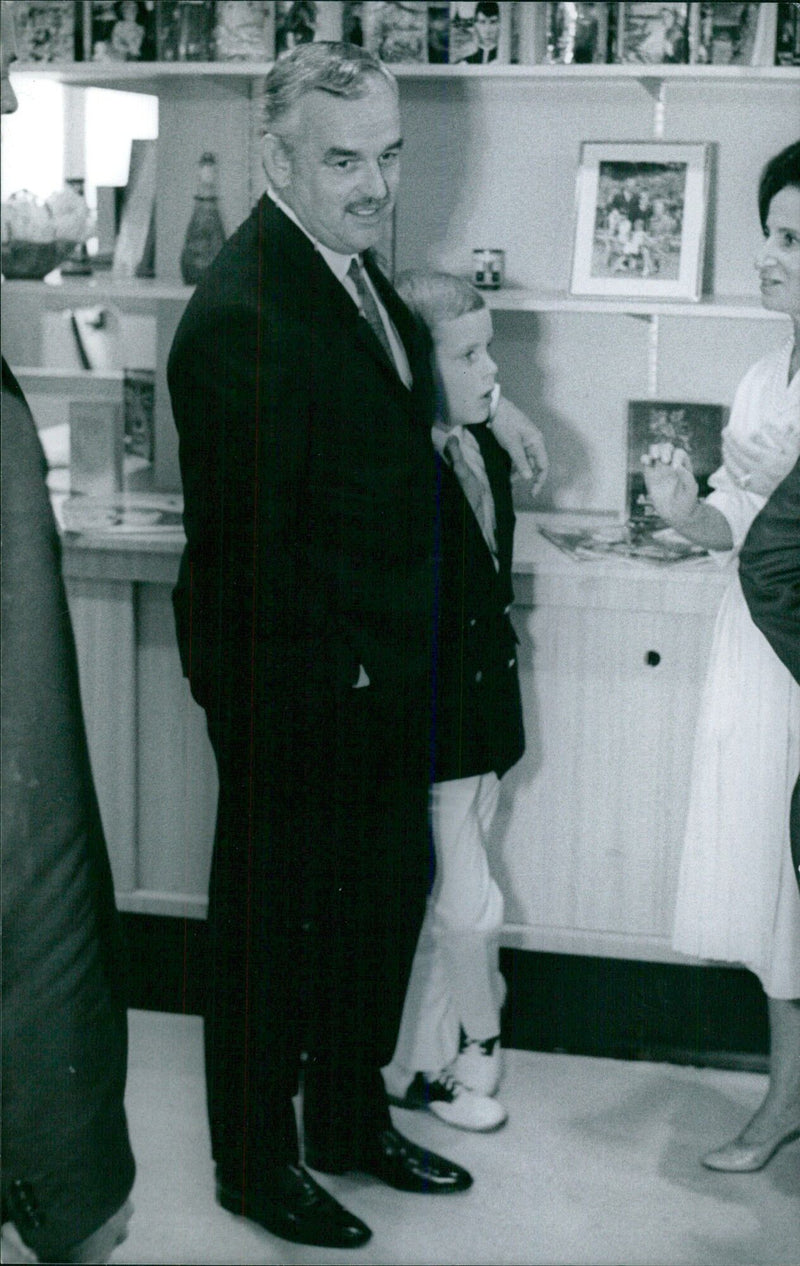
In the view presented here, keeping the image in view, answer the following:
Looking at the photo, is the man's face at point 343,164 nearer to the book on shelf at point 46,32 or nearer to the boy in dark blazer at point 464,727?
the boy in dark blazer at point 464,727

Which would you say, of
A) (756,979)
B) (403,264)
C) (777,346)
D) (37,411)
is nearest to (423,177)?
(403,264)

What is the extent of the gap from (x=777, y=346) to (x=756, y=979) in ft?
2.96

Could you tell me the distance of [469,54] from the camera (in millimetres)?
2316

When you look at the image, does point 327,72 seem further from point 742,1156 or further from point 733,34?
point 742,1156

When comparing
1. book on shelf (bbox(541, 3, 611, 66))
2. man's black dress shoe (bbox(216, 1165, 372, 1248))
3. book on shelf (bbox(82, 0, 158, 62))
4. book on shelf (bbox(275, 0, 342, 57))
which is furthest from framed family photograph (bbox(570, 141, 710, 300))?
man's black dress shoe (bbox(216, 1165, 372, 1248))

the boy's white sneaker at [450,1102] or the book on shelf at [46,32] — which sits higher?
the book on shelf at [46,32]

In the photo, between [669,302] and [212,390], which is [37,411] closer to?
[212,390]

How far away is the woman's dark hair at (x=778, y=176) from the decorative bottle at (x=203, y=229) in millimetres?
746

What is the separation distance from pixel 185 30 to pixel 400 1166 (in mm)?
1544

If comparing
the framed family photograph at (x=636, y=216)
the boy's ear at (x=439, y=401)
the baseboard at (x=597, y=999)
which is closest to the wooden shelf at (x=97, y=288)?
the boy's ear at (x=439, y=401)

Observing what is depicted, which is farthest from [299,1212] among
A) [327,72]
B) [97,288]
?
[327,72]

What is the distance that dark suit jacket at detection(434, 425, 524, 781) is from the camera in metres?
2.27

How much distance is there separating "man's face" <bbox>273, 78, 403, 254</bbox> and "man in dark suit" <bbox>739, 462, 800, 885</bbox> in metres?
0.59

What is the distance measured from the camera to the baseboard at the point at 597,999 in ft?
8.27
